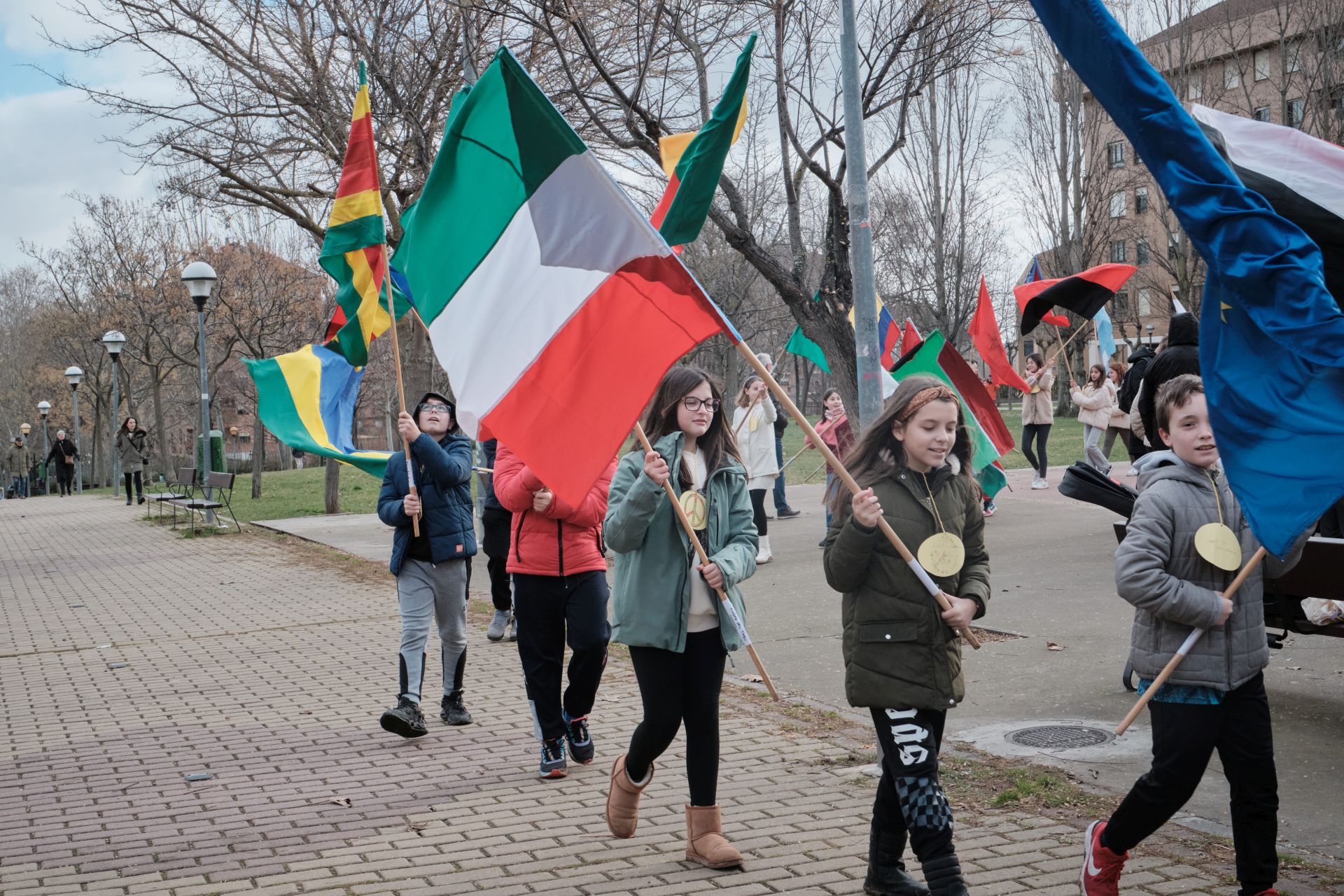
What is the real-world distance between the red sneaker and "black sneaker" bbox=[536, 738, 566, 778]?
2.71 meters

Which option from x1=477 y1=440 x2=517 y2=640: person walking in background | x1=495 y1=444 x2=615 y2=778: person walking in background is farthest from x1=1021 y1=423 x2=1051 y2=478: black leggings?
x1=495 y1=444 x2=615 y2=778: person walking in background

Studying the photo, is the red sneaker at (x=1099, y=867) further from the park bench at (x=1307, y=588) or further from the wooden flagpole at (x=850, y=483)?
the park bench at (x=1307, y=588)

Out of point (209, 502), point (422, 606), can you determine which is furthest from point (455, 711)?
point (209, 502)

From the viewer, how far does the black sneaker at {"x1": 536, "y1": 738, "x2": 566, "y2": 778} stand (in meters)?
6.04

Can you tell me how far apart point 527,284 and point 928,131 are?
3298 centimetres

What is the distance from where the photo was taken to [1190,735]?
3805mm

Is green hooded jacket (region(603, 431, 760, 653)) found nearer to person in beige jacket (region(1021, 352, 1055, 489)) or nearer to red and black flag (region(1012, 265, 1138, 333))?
red and black flag (region(1012, 265, 1138, 333))

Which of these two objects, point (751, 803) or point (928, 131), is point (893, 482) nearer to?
point (751, 803)

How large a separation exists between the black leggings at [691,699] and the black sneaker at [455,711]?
2693mm

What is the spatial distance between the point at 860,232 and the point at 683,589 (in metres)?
2.38

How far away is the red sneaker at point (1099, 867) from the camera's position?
395cm

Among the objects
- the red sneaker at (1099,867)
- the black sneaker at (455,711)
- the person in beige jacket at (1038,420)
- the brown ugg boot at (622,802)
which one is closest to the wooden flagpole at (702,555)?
the brown ugg boot at (622,802)

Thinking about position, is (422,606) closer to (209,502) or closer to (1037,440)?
(1037,440)

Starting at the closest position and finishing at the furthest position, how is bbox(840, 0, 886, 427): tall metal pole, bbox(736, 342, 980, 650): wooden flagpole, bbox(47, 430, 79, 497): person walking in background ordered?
bbox(736, 342, 980, 650): wooden flagpole
bbox(840, 0, 886, 427): tall metal pole
bbox(47, 430, 79, 497): person walking in background
